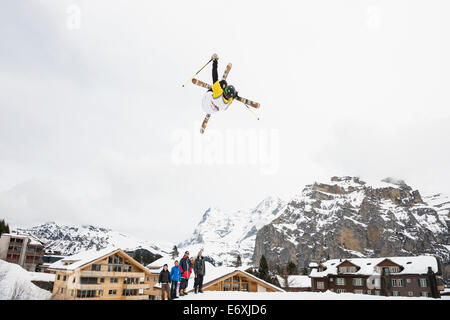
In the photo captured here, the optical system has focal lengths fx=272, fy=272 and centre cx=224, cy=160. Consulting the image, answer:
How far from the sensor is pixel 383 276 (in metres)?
58.7

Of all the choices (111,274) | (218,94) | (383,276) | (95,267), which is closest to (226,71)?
(218,94)

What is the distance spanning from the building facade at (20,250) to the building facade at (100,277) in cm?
4912

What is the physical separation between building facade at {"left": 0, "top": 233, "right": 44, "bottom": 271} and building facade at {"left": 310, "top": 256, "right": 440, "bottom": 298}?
77441 millimetres

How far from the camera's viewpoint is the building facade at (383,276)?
170ft

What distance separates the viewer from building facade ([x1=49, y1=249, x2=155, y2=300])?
33.4 m

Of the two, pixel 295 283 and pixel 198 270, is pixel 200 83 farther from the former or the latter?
pixel 295 283

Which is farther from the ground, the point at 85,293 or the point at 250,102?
the point at 250,102

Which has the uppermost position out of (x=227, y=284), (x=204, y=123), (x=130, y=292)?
(x=204, y=123)

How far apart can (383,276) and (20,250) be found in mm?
92321

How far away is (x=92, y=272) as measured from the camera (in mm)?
34344

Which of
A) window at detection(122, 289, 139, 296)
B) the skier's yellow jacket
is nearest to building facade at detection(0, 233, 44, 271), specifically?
window at detection(122, 289, 139, 296)

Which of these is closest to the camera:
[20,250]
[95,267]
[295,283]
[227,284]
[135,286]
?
[227,284]
